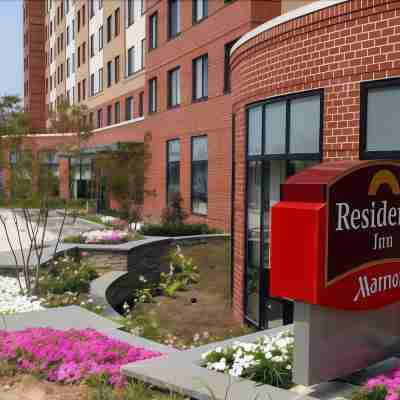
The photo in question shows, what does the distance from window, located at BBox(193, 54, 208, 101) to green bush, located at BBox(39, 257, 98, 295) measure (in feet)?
40.9

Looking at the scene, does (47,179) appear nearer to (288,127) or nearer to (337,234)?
(288,127)

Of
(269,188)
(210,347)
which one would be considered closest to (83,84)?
(269,188)

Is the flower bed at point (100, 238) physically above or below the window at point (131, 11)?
below

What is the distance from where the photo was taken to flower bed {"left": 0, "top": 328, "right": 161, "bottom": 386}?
5.87 m

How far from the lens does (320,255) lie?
4.38 metres

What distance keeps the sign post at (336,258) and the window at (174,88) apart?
75.0ft

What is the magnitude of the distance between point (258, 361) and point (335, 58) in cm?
490

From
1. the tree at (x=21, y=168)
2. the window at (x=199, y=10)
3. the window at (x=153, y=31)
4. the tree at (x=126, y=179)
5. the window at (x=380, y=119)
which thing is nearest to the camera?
the window at (x=380, y=119)

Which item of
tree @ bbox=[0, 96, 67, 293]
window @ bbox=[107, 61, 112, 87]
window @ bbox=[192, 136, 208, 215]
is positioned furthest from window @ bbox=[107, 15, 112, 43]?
tree @ bbox=[0, 96, 67, 293]

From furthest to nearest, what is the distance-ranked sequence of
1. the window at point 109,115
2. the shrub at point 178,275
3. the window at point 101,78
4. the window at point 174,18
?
the window at point 101,78 → the window at point 109,115 → the window at point 174,18 → the shrub at point 178,275

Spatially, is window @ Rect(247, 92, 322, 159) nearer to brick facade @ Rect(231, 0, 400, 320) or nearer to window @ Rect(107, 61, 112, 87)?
brick facade @ Rect(231, 0, 400, 320)

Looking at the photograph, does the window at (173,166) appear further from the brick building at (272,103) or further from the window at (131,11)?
the window at (131,11)

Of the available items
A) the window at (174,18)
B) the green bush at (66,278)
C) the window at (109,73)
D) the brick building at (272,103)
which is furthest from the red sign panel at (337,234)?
the window at (109,73)

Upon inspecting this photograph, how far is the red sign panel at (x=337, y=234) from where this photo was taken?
14.4ft
